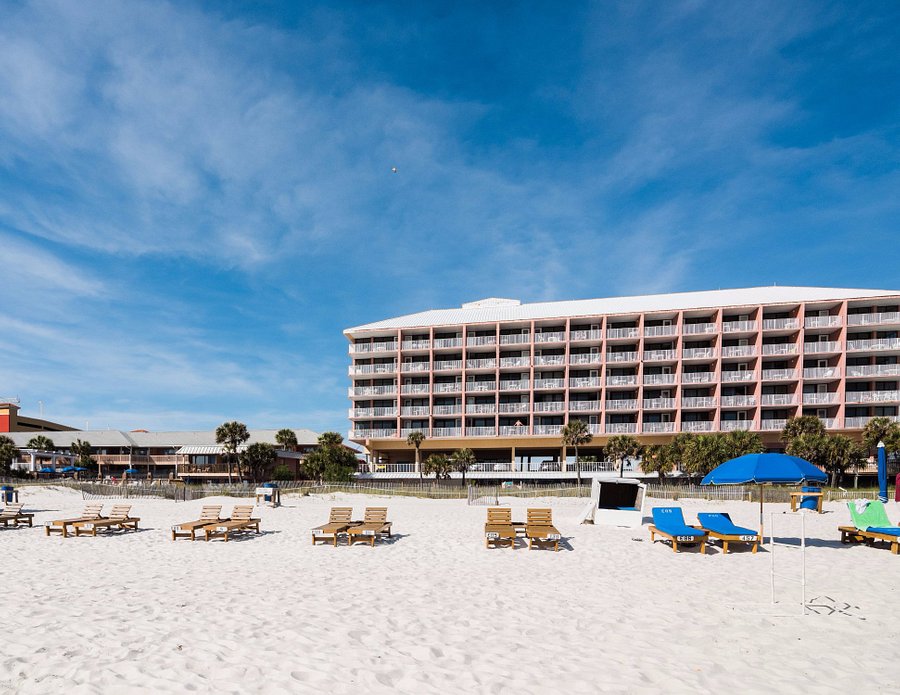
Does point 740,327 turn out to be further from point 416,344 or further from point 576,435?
point 416,344

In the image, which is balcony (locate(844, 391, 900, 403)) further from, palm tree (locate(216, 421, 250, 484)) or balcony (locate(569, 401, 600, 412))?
palm tree (locate(216, 421, 250, 484))

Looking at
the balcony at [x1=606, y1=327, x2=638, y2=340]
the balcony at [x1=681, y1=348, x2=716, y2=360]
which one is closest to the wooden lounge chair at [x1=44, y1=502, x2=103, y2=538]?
the balcony at [x1=606, y1=327, x2=638, y2=340]

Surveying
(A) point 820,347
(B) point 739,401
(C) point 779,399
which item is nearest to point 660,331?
(B) point 739,401

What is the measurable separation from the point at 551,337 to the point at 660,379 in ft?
38.4

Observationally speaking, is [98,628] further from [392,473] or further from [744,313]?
[744,313]

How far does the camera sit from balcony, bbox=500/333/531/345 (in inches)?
2296

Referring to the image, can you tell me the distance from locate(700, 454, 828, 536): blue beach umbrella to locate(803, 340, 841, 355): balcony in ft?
152

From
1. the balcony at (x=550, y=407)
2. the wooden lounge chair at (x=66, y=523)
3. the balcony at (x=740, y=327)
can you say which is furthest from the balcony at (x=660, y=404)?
the wooden lounge chair at (x=66, y=523)

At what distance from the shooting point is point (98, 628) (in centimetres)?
789

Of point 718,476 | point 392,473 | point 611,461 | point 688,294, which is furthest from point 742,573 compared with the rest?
point 688,294

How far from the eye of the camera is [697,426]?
5319 cm

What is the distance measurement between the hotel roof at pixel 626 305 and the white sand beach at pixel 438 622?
44422 mm

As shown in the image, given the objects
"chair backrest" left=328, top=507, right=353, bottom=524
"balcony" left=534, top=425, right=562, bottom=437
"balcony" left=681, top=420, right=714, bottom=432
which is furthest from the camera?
"balcony" left=534, top=425, right=562, bottom=437

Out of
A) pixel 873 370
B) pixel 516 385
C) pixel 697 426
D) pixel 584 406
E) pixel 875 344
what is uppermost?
pixel 875 344
